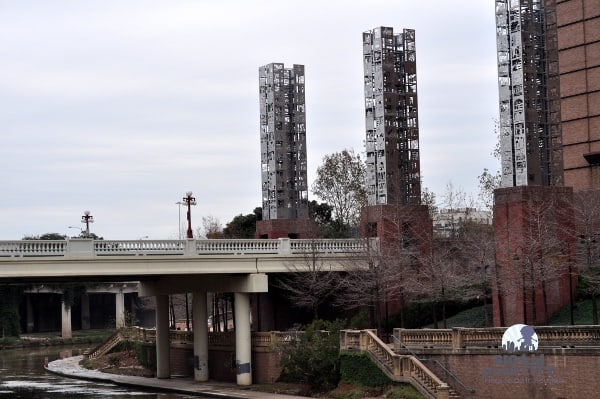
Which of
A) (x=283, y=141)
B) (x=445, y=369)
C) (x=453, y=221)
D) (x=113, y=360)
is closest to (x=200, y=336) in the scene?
(x=445, y=369)

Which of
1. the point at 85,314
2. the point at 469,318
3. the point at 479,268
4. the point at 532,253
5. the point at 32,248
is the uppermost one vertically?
the point at 32,248

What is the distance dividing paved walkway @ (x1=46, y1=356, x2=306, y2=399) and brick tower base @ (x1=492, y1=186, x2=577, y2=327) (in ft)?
36.8

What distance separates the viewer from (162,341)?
211 feet

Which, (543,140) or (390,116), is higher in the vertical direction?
(390,116)

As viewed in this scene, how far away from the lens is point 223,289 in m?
57.9

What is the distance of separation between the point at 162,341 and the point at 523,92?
87.5ft

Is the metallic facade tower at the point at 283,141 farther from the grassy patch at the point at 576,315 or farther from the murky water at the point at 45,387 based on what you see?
the grassy patch at the point at 576,315

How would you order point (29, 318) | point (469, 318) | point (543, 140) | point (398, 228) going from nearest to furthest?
point (469, 318), point (398, 228), point (543, 140), point (29, 318)

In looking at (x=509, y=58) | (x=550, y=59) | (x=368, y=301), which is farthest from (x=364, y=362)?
(x=550, y=59)

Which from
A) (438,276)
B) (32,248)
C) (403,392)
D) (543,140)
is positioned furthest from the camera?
(543,140)

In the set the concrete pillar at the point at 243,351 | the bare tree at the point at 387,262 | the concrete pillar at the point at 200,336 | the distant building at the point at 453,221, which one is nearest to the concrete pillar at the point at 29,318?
the distant building at the point at 453,221

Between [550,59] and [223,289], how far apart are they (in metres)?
27.7

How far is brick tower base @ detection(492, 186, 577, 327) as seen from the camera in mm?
49094

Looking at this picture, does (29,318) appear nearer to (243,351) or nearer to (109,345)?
(109,345)
